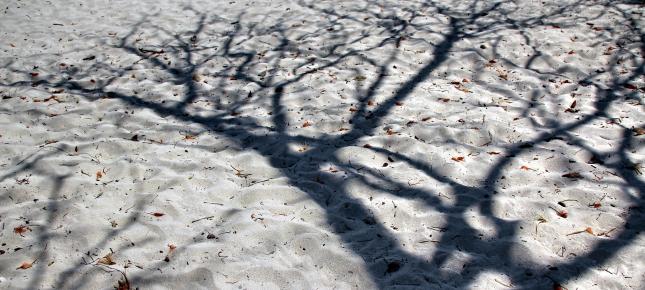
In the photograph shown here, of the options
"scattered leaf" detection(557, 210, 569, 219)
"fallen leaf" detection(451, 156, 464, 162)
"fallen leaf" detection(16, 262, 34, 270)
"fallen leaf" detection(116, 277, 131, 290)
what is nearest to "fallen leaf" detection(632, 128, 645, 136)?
"scattered leaf" detection(557, 210, 569, 219)

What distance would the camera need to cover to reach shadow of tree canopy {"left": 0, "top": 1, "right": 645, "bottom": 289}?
2895mm

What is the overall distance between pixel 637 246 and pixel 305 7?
21.3 ft

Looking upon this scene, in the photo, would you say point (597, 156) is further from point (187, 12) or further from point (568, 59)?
point (187, 12)

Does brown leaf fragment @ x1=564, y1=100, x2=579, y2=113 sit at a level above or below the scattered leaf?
below

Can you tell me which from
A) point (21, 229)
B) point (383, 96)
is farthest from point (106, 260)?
point (383, 96)

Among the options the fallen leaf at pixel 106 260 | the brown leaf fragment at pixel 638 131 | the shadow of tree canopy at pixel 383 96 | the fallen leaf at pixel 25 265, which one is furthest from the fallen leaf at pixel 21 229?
the brown leaf fragment at pixel 638 131

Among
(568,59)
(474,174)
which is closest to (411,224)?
(474,174)

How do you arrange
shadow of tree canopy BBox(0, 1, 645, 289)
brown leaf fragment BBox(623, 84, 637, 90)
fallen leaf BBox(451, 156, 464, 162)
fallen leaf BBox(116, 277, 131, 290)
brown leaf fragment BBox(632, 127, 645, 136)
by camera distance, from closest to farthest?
fallen leaf BBox(116, 277, 131, 290) < shadow of tree canopy BBox(0, 1, 645, 289) < fallen leaf BBox(451, 156, 464, 162) < brown leaf fragment BBox(632, 127, 645, 136) < brown leaf fragment BBox(623, 84, 637, 90)

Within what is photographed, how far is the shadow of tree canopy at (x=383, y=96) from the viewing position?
114 inches

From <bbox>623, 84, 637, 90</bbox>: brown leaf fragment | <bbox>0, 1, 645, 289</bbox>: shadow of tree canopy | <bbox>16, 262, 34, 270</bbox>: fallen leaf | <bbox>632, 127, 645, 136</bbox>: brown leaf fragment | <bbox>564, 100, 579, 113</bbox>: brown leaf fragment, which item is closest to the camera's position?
<bbox>16, 262, 34, 270</bbox>: fallen leaf

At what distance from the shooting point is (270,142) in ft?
13.6

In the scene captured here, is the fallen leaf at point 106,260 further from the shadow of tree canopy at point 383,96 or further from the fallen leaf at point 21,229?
the fallen leaf at point 21,229

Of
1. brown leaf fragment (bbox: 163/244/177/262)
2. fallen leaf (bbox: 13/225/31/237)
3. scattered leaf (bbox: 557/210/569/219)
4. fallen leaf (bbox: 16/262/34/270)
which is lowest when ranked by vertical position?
scattered leaf (bbox: 557/210/569/219)

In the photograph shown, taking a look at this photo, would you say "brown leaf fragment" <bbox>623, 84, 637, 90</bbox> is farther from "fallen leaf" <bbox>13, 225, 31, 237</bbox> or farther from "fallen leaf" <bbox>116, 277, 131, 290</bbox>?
"fallen leaf" <bbox>13, 225, 31, 237</bbox>
